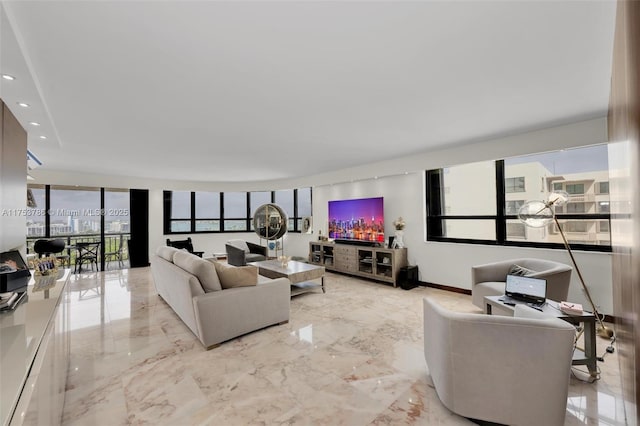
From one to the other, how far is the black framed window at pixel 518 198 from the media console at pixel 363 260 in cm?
81

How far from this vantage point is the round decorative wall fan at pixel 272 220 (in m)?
4.40

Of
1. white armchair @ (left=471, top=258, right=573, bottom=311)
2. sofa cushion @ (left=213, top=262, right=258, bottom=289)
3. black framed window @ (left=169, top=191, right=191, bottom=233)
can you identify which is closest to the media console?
white armchair @ (left=471, top=258, right=573, bottom=311)

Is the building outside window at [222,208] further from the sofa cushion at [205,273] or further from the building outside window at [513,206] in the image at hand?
the sofa cushion at [205,273]

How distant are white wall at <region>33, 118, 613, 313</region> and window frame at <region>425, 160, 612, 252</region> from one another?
104 mm

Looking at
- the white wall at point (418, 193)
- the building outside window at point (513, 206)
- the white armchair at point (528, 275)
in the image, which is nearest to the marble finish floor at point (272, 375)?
the white armchair at point (528, 275)

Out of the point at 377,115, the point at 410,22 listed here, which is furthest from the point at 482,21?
the point at 377,115

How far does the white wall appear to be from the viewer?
3.40 m

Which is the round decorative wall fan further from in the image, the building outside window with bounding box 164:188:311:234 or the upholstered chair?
the building outside window with bounding box 164:188:311:234

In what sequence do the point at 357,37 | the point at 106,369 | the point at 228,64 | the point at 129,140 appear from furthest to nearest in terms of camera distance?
the point at 129,140, the point at 106,369, the point at 228,64, the point at 357,37

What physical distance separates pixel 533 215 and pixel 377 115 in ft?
6.71

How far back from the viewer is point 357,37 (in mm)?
1757

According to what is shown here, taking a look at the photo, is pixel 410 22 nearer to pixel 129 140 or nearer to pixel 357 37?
pixel 357 37

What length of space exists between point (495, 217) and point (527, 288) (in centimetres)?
196

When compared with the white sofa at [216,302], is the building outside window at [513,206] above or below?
above
